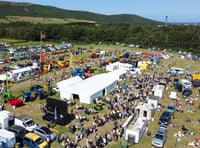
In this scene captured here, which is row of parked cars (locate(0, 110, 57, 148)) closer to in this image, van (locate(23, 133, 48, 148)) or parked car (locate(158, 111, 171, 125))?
van (locate(23, 133, 48, 148))

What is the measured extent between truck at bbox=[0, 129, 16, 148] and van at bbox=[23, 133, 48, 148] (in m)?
0.81

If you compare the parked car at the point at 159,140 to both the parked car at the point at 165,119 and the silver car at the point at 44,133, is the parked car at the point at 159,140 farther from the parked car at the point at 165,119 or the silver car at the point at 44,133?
the silver car at the point at 44,133

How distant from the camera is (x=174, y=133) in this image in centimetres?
1681

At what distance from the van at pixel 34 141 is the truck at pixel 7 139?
811 millimetres

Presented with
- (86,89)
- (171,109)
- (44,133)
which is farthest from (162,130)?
(86,89)

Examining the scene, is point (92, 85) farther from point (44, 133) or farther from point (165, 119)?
point (44, 133)

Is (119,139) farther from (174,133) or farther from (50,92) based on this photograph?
(50,92)

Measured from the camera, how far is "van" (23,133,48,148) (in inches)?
543

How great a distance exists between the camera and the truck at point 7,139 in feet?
44.0

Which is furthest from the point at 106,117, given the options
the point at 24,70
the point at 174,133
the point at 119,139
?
the point at 24,70

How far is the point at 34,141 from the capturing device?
13.8 metres

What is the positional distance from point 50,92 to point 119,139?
12240 millimetres

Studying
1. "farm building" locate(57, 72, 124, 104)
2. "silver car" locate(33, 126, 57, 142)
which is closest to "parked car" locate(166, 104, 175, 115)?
"farm building" locate(57, 72, 124, 104)

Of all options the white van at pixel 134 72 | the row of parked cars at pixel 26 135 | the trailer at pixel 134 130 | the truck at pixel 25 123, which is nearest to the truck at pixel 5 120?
the row of parked cars at pixel 26 135
